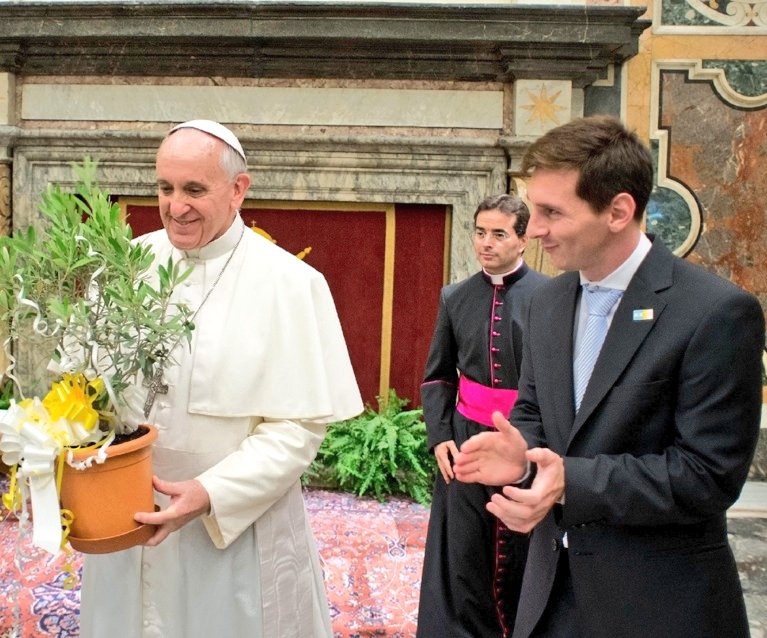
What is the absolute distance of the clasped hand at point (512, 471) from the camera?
1.38m

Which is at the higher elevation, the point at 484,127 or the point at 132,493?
the point at 484,127

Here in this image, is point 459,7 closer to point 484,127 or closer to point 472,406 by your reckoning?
point 484,127

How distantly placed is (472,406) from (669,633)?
1.67m

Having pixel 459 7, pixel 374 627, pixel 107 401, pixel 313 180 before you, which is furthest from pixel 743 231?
pixel 107 401

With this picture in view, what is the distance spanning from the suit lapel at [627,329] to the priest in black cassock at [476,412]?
135cm

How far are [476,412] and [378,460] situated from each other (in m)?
1.78

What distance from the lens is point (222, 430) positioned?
191 centimetres

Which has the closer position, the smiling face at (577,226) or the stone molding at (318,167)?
the smiling face at (577,226)

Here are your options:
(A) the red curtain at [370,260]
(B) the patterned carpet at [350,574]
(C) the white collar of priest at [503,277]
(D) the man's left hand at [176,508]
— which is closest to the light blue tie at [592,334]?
(D) the man's left hand at [176,508]

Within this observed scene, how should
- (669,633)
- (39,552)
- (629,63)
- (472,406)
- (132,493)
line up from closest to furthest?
(669,633)
(132,493)
(472,406)
(39,552)
(629,63)

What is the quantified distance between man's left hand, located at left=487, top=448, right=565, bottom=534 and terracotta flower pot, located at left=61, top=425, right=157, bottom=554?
747 millimetres

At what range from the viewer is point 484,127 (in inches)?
199

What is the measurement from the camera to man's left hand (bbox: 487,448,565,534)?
1.38 metres

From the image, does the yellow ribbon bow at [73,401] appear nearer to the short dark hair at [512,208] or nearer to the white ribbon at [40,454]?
the white ribbon at [40,454]
